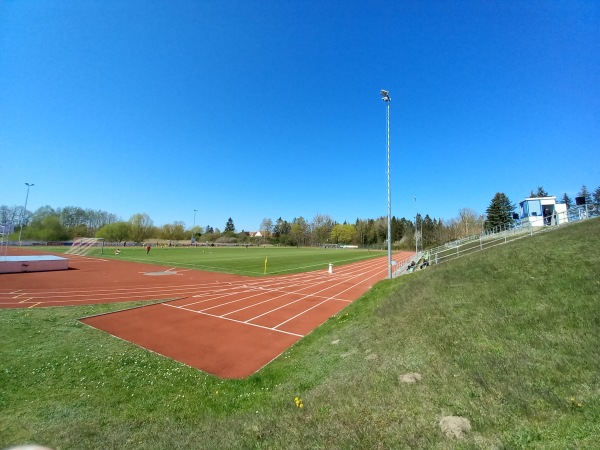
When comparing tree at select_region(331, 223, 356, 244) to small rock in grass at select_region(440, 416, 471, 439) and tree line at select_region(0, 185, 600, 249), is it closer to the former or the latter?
tree line at select_region(0, 185, 600, 249)

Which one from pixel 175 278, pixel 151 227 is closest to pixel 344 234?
pixel 151 227

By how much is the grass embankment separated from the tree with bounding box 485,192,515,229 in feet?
228

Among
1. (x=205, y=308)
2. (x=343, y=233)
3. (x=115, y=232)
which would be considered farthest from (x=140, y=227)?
(x=205, y=308)

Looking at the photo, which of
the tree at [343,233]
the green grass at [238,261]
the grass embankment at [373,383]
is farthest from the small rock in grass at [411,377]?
the tree at [343,233]

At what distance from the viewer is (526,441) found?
11.5ft

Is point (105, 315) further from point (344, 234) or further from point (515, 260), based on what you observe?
point (344, 234)

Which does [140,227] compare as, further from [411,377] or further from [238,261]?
[411,377]

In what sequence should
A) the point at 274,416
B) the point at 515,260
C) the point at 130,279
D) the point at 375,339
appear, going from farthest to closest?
the point at 130,279 < the point at 515,260 < the point at 375,339 < the point at 274,416

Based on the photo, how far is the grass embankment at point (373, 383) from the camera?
4.09 meters

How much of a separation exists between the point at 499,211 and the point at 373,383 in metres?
81.0

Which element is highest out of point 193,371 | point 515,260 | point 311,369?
point 515,260

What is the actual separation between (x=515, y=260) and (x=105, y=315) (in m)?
18.3

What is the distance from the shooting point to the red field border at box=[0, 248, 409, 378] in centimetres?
1005

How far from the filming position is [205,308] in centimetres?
1563
